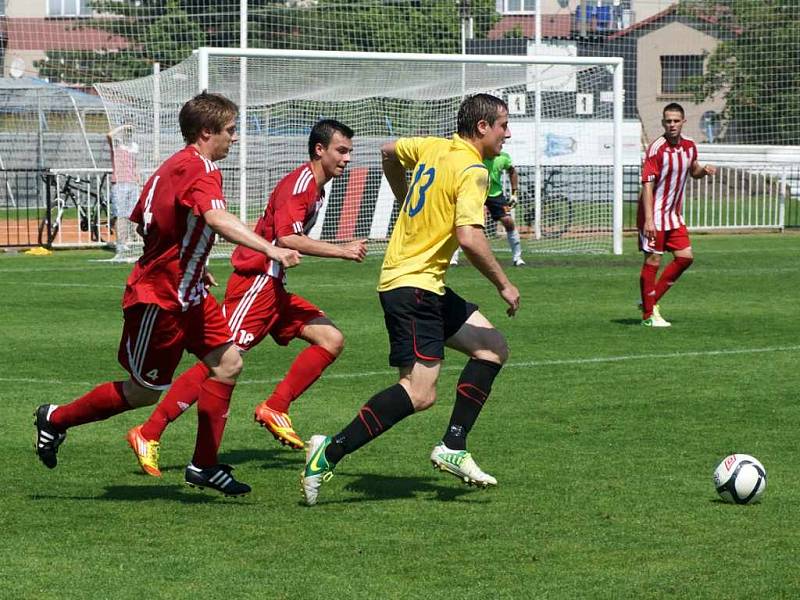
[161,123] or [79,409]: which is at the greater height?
[161,123]

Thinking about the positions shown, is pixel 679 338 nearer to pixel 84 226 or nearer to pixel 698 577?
pixel 698 577

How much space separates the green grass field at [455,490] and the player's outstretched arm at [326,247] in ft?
3.89

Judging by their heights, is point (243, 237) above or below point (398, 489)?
above

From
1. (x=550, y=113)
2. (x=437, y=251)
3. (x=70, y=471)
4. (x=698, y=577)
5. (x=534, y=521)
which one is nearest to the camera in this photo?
(x=698, y=577)

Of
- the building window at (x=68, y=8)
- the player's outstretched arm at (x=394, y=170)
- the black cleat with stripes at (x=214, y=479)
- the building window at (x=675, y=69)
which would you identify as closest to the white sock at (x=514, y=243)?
the player's outstretched arm at (x=394, y=170)

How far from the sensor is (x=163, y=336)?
23.1ft

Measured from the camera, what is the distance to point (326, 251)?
7.29 meters

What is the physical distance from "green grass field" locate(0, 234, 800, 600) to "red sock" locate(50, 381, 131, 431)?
13.2 inches

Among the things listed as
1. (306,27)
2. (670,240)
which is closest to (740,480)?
(670,240)

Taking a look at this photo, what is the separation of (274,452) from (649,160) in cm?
747

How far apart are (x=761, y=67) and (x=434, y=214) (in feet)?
93.0

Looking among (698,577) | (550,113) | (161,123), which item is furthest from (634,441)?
(550,113)

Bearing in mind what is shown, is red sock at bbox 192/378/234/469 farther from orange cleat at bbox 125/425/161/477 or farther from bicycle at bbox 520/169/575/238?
bicycle at bbox 520/169/575/238

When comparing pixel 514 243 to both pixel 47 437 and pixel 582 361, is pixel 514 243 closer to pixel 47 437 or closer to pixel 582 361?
pixel 582 361
